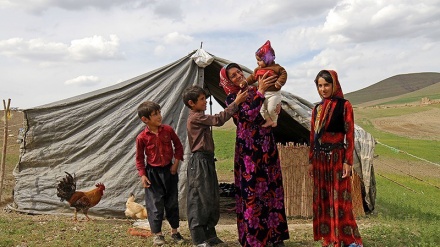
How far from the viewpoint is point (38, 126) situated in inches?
254

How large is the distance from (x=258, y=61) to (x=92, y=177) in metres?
3.48

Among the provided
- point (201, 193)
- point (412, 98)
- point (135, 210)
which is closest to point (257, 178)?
point (201, 193)

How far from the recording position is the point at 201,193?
408cm

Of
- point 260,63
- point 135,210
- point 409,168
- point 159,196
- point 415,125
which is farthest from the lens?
point 415,125

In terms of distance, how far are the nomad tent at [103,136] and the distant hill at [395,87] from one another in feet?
210

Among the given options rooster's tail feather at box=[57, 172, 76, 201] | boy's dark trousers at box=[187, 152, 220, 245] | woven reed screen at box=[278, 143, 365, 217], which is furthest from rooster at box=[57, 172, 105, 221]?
woven reed screen at box=[278, 143, 365, 217]

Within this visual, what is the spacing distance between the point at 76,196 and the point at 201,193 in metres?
2.51

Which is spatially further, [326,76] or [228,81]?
[228,81]

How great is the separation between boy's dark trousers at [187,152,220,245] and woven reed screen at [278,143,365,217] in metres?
2.43

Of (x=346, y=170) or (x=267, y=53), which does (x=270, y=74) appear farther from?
(x=346, y=170)

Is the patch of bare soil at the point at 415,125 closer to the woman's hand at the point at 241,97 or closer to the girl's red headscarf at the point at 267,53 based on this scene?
the girl's red headscarf at the point at 267,53

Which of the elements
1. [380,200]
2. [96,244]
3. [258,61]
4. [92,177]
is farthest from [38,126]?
[380,200]

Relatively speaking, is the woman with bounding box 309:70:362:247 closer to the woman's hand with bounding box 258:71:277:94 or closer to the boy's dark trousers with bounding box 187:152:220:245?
the woman's hand with bounding box 258:71:277:94

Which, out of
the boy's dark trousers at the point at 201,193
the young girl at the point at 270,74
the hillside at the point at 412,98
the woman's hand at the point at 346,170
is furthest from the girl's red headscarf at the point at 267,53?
the hillside at the point at 412,98
